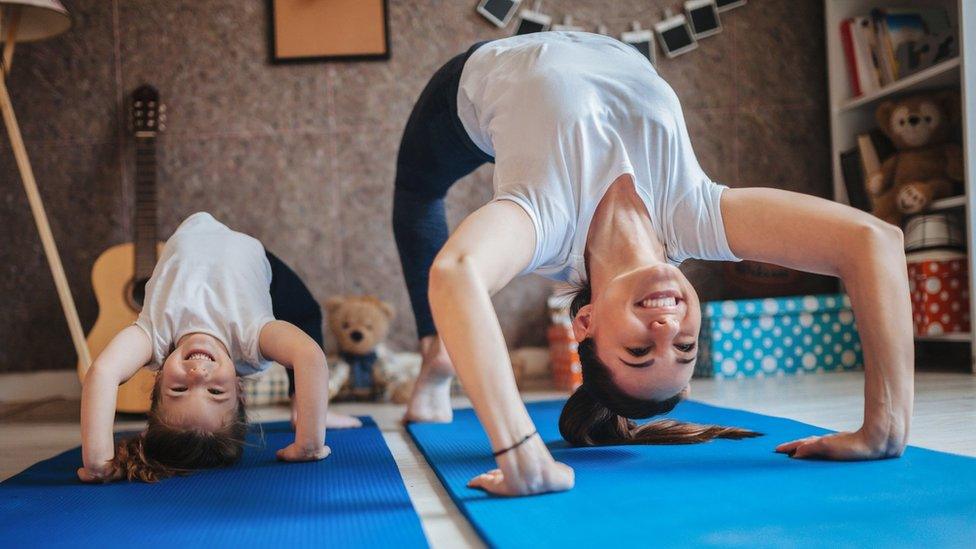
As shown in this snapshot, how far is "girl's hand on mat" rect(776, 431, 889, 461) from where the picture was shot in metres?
1.39

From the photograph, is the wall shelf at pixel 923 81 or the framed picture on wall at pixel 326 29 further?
the framed picture on wall at pixel 326 29

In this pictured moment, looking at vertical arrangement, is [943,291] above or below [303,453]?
above

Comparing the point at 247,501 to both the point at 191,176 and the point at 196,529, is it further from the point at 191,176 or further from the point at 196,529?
the point at 191,176

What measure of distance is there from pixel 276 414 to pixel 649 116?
1.79 m

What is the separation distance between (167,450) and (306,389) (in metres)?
0.29

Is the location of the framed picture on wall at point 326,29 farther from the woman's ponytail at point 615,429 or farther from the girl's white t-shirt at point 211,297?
the woman's ponytail at point 615,429

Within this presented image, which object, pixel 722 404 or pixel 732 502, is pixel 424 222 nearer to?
pixel 722 404

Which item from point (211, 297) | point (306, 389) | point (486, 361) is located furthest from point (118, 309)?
point (486, 361)

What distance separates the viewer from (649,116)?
1.54 m

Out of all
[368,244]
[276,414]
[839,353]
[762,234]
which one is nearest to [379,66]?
[368,244]

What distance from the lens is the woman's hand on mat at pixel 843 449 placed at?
4.55ft

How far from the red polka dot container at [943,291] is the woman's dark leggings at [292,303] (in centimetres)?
205

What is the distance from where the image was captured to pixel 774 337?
3.18 meters

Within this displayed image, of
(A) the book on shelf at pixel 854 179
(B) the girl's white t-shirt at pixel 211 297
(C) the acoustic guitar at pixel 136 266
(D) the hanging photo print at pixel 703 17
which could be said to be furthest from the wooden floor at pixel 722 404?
(D) the hanging photo print at pixel 703 17
